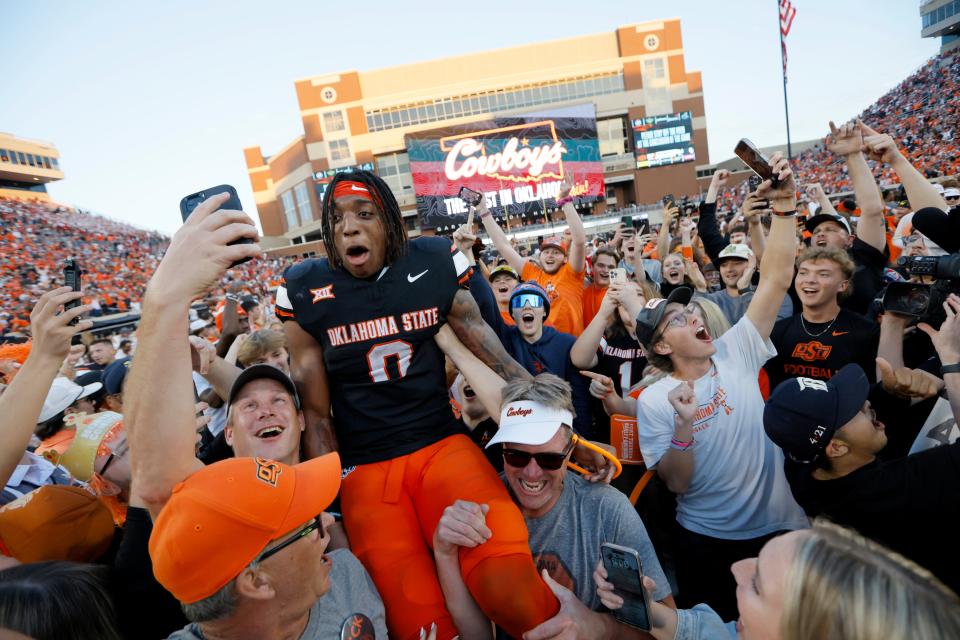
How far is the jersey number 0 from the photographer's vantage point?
7.30 feet

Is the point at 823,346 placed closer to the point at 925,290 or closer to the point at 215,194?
the point at 925,290

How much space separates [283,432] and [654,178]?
4650cm

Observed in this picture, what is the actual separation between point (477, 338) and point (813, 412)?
5.03 feet

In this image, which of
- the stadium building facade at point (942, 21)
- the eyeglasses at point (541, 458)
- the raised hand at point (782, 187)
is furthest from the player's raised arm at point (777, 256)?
the stadium building facade at point (942, 21)

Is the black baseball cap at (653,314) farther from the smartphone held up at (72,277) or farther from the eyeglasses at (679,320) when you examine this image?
the smartphone held up at (72,277)

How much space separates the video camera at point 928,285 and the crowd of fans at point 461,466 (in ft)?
0.04

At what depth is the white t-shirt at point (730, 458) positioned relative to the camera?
8.38ft

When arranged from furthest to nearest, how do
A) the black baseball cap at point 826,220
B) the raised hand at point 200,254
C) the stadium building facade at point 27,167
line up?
1. the stadium building facade at point 27,167
2. the black baseball cap at point 826,220
3. the raised hand at point 200,254

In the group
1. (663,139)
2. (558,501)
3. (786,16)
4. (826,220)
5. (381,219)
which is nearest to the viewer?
(558,501)

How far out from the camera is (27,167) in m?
54.4

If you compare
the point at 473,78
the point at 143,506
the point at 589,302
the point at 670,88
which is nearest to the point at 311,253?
the point at 473,78

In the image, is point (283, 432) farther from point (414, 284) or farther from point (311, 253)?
point (311, 253)

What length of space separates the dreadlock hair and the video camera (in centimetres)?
286

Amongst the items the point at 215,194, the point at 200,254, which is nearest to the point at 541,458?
the point at 200,254
